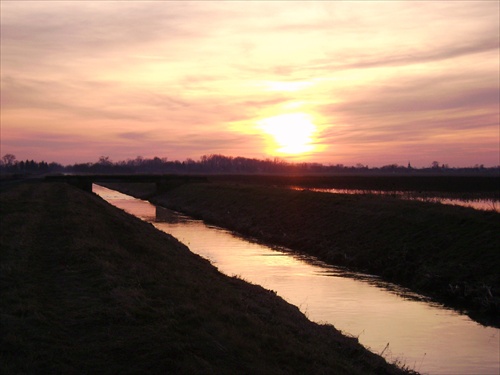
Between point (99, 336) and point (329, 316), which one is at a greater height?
point (99, 336)

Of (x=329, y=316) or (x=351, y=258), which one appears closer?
(x=329, y=316)

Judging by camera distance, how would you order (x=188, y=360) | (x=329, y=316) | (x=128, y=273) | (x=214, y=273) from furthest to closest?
1. (x=214, y=273)
2. (x=329, y=316)
3. (x=128, y=273)
4. (x=188, y=360)

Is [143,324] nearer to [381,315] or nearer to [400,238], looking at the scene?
[381,315]

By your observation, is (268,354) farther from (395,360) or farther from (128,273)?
(128,273)

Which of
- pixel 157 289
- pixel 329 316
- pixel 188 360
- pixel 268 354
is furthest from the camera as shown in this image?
pixel 329 316

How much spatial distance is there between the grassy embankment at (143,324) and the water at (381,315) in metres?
2.31

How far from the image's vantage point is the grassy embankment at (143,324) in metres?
11.6

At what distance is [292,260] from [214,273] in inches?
471

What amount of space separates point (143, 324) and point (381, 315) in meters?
12.3

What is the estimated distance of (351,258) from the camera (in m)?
36.2

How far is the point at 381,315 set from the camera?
23.0 m

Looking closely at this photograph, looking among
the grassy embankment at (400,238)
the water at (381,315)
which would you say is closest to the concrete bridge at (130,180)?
the grassy embankment at (400,238)

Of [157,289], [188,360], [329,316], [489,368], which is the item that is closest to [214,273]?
[329,316]

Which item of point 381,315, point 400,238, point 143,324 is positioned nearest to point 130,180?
point 400,238
